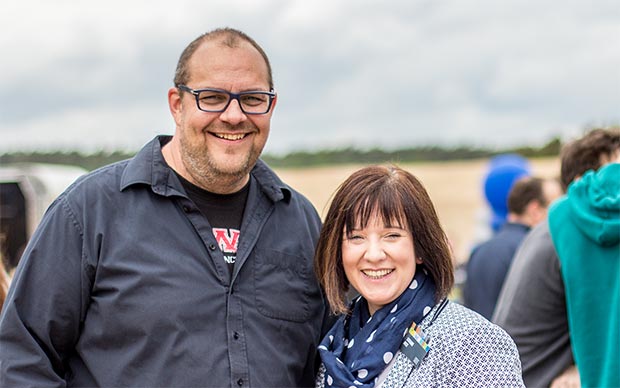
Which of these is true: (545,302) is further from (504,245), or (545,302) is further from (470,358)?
(504,245)

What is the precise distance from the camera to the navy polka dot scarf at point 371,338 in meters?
2.50

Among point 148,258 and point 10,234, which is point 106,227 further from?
point 10,234

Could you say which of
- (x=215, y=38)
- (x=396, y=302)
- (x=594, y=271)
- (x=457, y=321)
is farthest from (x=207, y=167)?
(x=594, y=271)

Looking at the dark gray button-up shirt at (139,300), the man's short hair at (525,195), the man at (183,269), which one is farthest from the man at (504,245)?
the dark gray button-up shirt at (139,300)

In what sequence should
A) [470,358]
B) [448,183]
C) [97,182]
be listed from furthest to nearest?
[448,183] → [97,182] → [470,358]

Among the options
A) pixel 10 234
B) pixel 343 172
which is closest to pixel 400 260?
pixel 10 234

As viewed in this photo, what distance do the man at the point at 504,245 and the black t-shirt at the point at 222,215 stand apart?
9.53ft

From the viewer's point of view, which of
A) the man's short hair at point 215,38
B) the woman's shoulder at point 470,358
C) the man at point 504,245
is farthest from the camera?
the man at point 504,245

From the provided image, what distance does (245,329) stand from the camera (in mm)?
2770

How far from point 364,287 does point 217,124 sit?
2.50ft

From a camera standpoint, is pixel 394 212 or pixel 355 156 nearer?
pixel 394 212

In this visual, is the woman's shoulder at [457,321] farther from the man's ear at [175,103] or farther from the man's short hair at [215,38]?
the man's ear at [175,103]

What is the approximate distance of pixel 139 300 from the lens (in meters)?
2.68

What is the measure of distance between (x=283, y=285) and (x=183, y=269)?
1.26 ft
